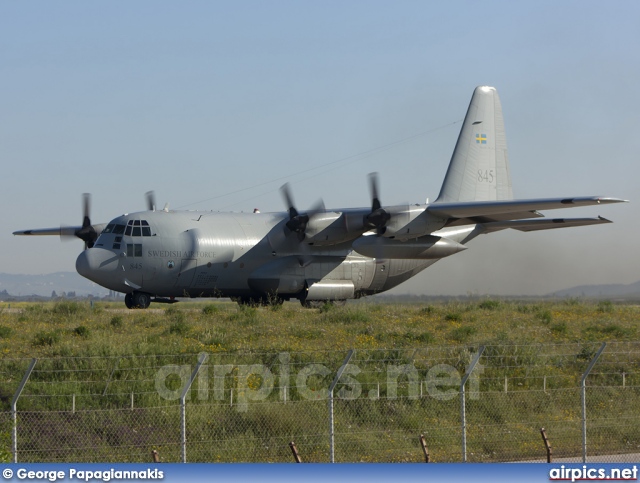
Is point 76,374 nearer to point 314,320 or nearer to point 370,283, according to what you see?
point 314,320

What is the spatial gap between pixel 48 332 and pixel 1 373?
222 inches

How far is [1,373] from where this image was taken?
Result: 19766 mm

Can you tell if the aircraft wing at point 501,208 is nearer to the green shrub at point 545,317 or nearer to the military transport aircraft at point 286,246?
the military transport aircraft at point 286,246

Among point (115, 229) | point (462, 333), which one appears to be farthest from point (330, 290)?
point (462, 333)

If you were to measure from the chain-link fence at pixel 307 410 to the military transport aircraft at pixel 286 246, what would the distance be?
1216 centimetres

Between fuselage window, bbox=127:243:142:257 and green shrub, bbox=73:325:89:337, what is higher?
fuselage window, bbox=127:243:142:257

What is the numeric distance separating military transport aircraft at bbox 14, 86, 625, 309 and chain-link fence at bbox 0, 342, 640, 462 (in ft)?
39.9

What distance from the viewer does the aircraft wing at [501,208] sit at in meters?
33.0

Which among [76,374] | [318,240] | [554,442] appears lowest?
[554,442]

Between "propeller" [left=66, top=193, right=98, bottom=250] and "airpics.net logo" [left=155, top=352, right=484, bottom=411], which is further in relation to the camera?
"propeller" [left=66, top=193, right=98, bottom=250]

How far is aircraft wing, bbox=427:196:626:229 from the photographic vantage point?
33.0 meters

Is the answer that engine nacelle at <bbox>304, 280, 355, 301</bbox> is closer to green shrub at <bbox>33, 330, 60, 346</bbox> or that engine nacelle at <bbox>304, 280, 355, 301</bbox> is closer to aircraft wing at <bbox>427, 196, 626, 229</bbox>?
aircraft wing at <bbox>427, 196, 626, 229</bbox>

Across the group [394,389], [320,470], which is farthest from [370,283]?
[320,470]

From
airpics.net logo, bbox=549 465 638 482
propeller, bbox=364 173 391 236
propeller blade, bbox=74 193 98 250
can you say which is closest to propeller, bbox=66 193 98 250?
propeller blade, bbox=74 193 98 250
